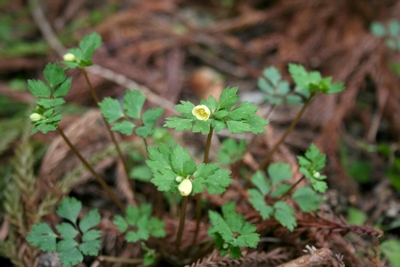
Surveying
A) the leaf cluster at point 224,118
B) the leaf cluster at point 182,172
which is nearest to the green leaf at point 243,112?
the leaf cluster at point 224,118

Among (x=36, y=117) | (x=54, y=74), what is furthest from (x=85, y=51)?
(x=36, y=117)

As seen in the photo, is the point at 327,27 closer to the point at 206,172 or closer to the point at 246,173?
the point at 246,173

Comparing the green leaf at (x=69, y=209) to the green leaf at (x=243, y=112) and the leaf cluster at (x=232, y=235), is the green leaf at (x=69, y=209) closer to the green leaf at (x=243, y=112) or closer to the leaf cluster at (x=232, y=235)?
the leaf cluster at (x=232, y=235)

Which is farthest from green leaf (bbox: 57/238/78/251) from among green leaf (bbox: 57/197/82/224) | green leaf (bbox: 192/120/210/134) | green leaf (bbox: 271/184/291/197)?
green leaf (bbox: 271/184/291/197)

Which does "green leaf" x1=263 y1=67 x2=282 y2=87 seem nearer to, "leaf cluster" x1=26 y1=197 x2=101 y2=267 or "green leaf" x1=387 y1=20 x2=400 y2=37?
"leaf cluster" x1=26 y1=197 x2=101 y2=267

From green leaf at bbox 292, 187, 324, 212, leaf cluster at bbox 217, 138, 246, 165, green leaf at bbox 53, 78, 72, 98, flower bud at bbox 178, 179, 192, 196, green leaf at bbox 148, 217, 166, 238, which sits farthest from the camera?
leaf cluster at bbox 217, 138, 246, 165

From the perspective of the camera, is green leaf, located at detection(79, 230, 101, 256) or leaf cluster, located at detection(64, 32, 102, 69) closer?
green leaf, located at detection(79, 230, 101, 256)

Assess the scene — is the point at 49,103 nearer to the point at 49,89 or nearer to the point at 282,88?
the point at 49,89
